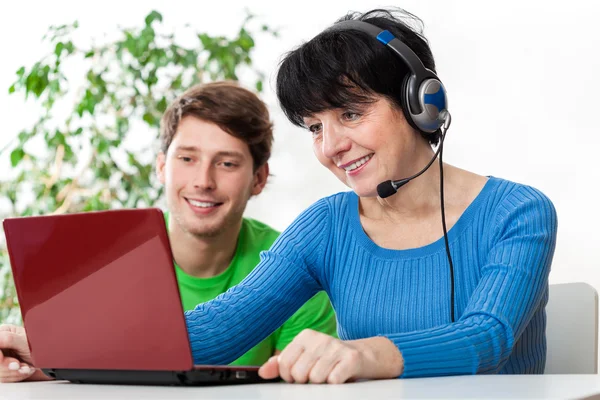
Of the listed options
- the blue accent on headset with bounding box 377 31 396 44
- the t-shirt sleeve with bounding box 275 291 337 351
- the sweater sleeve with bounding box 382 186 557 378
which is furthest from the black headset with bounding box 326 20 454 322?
the t-shirt sleeve with bounding box 275 291 337 351

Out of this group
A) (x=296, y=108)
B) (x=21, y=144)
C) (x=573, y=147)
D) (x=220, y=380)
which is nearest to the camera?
(x=220, y=380)

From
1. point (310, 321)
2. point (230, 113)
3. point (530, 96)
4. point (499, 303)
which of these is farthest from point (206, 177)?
point (530, 96)

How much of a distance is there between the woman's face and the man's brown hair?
677mm

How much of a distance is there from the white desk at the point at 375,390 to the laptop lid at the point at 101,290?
0.04 m

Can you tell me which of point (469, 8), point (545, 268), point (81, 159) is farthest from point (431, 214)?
point (81, 159)

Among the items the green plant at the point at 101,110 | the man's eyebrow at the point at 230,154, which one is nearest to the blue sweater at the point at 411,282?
the man's eyebrow at the point at 230,154

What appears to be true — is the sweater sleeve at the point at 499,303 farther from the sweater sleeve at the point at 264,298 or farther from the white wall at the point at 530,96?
the white wall at the point at 530,96

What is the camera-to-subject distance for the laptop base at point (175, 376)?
2.77 ft

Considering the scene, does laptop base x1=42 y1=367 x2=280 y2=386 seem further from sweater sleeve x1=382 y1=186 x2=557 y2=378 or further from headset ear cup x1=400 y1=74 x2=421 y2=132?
headset ear cup x1=400 y1=74 x2=421 y2=132

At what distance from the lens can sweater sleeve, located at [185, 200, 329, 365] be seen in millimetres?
1225

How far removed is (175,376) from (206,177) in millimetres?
1098

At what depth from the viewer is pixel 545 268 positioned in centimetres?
112

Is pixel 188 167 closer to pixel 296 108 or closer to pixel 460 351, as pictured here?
pixel 296 108

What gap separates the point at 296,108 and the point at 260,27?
182 cm
